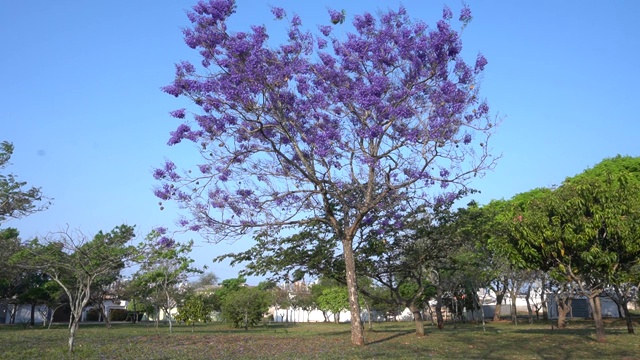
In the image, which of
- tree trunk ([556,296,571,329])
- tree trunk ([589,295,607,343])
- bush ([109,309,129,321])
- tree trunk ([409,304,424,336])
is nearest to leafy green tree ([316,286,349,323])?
tree trunk ([556,296,571,329])

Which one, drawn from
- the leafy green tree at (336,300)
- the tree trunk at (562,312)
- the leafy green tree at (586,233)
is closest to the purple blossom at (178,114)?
the leafy green tree at (586,233)

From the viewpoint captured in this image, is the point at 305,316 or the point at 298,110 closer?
the point at 298,110

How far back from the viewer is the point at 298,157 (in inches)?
711

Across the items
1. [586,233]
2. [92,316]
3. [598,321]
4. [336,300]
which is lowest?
[598,321]

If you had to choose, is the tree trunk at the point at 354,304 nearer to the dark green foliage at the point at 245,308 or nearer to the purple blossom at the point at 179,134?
the purple blossom at the point at 179,134

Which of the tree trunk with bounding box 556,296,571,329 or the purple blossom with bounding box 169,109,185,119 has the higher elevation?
the purple blossom with bounding box 169,109,185,119

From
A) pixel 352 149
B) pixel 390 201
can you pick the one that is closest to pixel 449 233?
pixel 390 201

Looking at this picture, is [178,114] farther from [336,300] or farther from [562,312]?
[336,300]

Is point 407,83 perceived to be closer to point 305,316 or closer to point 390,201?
point 390,201

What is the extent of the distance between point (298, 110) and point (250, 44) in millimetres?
2575

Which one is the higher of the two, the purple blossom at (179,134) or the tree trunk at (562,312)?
the purple blossom at (179,134)

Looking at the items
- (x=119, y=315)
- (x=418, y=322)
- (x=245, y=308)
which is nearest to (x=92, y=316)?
(x=119, y=315)

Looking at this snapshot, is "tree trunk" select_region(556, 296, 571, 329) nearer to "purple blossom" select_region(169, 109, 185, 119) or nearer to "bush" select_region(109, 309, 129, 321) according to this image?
"purple blossom" select_region(169, 109, 185, 119)

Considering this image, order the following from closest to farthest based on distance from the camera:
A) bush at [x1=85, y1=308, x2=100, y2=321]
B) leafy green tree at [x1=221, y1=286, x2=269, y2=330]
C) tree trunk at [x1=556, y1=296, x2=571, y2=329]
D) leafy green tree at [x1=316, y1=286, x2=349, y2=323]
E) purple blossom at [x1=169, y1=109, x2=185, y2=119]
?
purple blossom at [x1=169, y1=109, x2=185, y2=119] < tree trunk at [x1=556, y1=296, x2=571, y2=329] < leafy green tree at [x1=221, y1=286, x2=269, y2=330] < leafy green tree at [x1=316, y1=286, x2=349, y2=323] < bush at [x1=85, y1=308, x2=100, y2=321]
